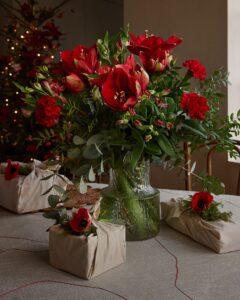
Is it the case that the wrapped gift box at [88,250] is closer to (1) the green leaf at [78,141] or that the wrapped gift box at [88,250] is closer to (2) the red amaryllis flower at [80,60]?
(1) the green leaf at [78,141]

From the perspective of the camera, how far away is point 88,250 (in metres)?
0.91

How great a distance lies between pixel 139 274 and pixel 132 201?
0.21 m

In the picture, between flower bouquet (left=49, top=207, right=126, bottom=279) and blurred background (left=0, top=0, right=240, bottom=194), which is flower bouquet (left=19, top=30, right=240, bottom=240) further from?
blurred background (left=0, top=0, right=240, bottom=194)

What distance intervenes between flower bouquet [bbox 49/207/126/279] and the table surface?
0.02 meters

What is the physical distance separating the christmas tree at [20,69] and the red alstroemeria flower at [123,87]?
248cm

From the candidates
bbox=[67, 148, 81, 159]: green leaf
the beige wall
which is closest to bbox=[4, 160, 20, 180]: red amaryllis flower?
bbox=[67, 148, 81, 159]: green leaf

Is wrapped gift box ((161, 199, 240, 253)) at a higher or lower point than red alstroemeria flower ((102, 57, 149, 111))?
lower

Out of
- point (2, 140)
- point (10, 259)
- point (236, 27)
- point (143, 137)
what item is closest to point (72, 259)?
point (10, 259)

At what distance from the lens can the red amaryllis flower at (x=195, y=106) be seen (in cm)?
96

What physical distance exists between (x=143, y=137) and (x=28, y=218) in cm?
54

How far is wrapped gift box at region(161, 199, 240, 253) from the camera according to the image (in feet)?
3.42

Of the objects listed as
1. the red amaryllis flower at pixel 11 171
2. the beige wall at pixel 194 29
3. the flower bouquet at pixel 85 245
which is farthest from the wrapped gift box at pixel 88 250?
the beige wall at pixel 194 29

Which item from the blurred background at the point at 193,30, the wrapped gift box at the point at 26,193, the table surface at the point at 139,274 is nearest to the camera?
→ the table surface at the point at 139,274

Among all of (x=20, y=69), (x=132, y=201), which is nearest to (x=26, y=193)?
(x=132, y=201)
